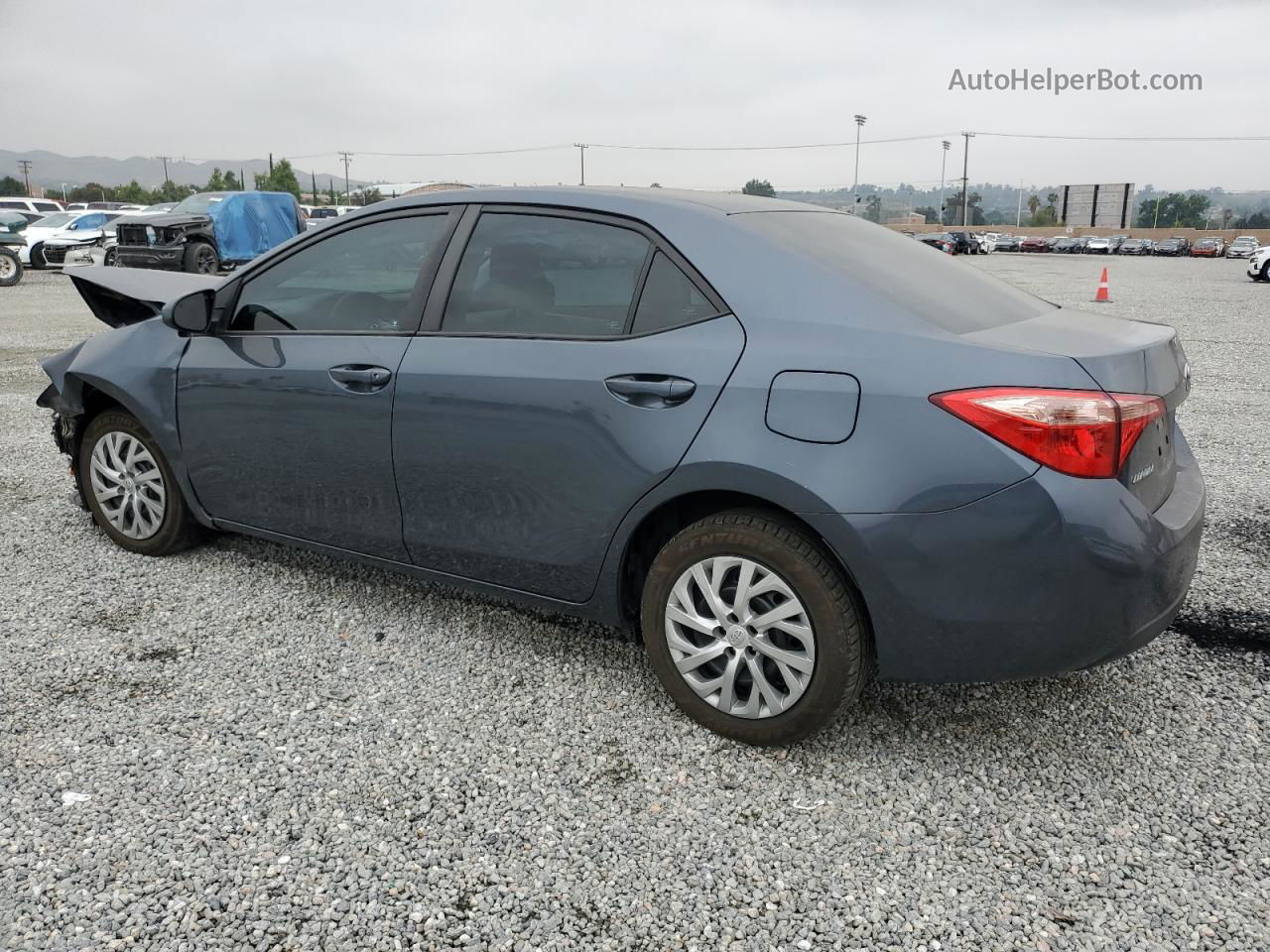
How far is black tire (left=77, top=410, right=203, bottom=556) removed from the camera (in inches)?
166

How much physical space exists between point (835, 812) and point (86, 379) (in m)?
3.56

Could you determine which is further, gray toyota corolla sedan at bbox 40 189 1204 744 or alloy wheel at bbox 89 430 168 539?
alloy wheel at bbox 89 430 168 539

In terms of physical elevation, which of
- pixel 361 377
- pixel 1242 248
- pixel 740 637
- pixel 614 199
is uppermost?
pixel 1242 248

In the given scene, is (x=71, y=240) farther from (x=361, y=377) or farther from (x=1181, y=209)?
(x=1181, y=209)

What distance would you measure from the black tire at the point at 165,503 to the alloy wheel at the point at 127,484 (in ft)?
0.07

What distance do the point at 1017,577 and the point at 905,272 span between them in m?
1.06

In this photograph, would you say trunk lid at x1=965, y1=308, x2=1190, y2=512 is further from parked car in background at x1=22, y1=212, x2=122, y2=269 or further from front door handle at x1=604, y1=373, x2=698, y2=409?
parked car in background at x1=22, y1=212, x2=122, y2=269

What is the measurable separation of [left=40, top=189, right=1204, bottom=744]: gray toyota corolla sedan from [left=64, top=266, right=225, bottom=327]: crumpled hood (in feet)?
3.08

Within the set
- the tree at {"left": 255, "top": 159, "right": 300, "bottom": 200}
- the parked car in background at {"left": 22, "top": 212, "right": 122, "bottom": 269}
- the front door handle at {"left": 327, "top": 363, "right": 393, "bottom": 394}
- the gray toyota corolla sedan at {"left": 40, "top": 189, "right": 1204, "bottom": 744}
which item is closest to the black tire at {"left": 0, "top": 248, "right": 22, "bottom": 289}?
the parked car in background at {"left": 22, "top": 212, "right": 122, "bottom": 269}

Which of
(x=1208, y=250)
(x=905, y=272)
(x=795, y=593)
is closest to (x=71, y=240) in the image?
(x=905, y=272)

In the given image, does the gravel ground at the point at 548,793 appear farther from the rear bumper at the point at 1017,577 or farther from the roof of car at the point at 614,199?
the roof of car at the point at 614,199

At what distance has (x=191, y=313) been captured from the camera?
12.4 feet

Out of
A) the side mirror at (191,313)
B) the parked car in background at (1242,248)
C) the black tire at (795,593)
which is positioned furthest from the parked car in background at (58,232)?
the parked car in background at (1242,248)

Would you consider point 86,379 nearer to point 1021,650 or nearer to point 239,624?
point 239,624
